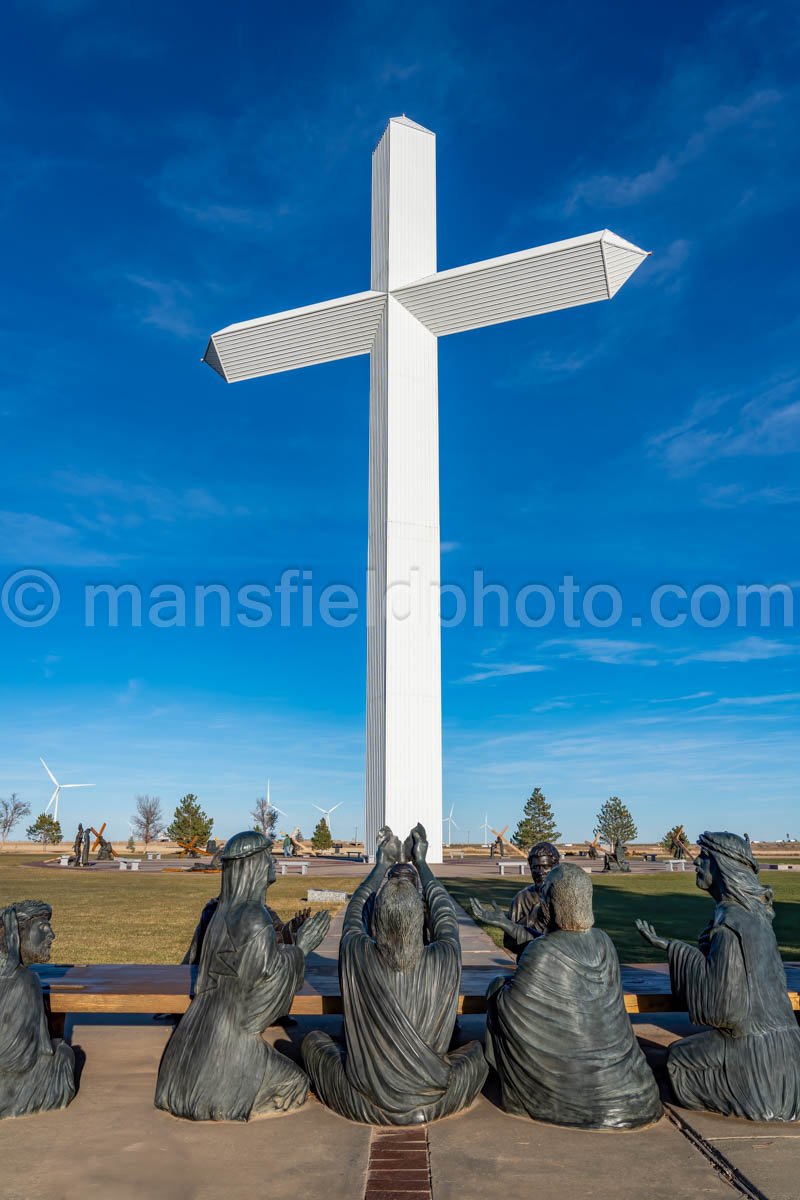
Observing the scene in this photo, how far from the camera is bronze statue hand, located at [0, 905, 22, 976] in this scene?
4.45 m

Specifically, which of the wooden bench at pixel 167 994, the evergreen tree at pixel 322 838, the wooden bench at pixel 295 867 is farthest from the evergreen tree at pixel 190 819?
the wooden bench at pixel 167 994

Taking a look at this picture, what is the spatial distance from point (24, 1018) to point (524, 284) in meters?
30.3

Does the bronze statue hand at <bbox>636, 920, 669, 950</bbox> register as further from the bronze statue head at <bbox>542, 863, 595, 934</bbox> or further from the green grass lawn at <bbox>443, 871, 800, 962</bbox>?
the green grass lawn at <bbox>443, 871, 800, 962</bbox>

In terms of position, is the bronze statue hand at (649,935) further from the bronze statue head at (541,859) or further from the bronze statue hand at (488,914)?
the bronze statue head at (541,859)

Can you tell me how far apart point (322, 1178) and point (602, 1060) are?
55.9 inches

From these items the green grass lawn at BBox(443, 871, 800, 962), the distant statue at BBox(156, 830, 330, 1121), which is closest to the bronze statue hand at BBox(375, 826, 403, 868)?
the distant statue at BBox(156, 830, 330, 1121)

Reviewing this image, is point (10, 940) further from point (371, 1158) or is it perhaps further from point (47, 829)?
point (47, 829)

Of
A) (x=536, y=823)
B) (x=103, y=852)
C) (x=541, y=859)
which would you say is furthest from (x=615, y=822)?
(x=541, y=859)

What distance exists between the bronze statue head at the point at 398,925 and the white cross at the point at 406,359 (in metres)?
25.5

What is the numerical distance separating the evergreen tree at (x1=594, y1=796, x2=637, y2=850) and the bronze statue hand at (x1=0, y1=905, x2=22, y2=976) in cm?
7010

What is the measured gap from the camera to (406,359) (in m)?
32.8

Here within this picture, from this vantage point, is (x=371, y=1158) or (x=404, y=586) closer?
(x=371, y=1158)

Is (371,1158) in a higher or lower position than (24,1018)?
lower

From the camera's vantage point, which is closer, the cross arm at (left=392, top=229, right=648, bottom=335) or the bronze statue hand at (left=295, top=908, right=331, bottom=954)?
the bronze statue hand at (left=295, top=908, right=331, bottom=954)
